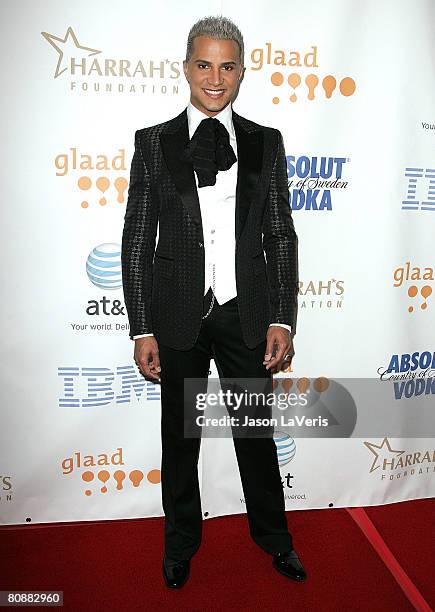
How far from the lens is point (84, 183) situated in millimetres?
2543

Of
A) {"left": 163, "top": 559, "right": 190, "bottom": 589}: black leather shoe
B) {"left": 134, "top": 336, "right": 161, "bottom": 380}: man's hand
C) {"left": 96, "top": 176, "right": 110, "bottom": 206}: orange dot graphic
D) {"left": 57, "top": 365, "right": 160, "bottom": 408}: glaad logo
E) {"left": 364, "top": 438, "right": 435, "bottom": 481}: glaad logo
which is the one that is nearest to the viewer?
{"left": 134, "top": 336, "right": 161, "bottom": 380}: man's hand

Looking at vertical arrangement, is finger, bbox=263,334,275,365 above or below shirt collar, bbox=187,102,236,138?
below

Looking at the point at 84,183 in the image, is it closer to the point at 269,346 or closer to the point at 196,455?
the point at 269,346

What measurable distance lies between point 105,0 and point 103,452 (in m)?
2.00

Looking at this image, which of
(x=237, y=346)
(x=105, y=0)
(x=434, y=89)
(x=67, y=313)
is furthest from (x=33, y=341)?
(x=434, y=89)

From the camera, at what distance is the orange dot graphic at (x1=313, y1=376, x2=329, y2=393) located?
9.30ft

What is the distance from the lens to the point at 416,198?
2.75 m

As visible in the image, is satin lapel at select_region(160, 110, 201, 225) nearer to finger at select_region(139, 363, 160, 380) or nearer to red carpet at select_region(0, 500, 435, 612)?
finger at select_region(139, 363, 160, 380)

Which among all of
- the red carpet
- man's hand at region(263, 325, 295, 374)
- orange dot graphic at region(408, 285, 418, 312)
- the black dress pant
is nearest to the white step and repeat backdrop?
orange dot graphic at region(408, 285, 418, 312)

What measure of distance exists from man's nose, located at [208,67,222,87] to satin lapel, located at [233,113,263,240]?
0.22 m

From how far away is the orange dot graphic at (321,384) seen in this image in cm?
284

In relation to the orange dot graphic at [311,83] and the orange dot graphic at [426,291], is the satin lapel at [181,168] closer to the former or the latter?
the orange dot graphic at [311,83]

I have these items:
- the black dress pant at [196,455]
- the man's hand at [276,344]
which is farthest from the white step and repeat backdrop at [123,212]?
the man's hand at [276,344]

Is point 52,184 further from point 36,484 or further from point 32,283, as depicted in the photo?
point 36,484
